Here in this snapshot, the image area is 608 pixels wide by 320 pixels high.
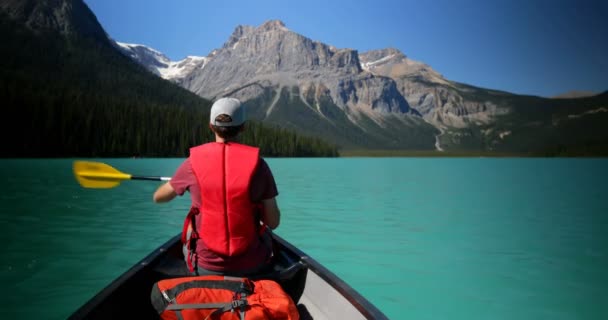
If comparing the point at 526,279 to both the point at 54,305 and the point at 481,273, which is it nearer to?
the point at 481,273

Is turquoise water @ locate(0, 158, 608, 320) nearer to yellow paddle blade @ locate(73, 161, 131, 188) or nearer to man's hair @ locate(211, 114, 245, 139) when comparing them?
yellow paddle blade @ locate(73, 161, 131, 188)

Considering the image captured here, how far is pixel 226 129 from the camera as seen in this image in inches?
154

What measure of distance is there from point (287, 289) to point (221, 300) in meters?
1.61

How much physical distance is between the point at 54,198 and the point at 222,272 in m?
21.3

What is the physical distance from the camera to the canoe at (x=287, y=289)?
3.84 m

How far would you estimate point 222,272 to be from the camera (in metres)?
4.07

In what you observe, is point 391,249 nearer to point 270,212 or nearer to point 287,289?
point 287,289

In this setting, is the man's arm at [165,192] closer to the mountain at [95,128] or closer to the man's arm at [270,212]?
the man's arm at [270,212]

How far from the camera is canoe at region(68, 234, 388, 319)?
12.6 ft

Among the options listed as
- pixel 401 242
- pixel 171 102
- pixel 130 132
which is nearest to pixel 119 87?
pixel 171 102

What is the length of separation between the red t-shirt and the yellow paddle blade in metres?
3.56

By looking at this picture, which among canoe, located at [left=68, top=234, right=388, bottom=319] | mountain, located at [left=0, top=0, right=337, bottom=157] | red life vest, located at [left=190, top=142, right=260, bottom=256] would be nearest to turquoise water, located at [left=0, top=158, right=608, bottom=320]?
canoe, located at [left=68, top=234, right=388, bottom=319]

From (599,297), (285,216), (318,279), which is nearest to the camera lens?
(318,279)

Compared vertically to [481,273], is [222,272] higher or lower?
higher
